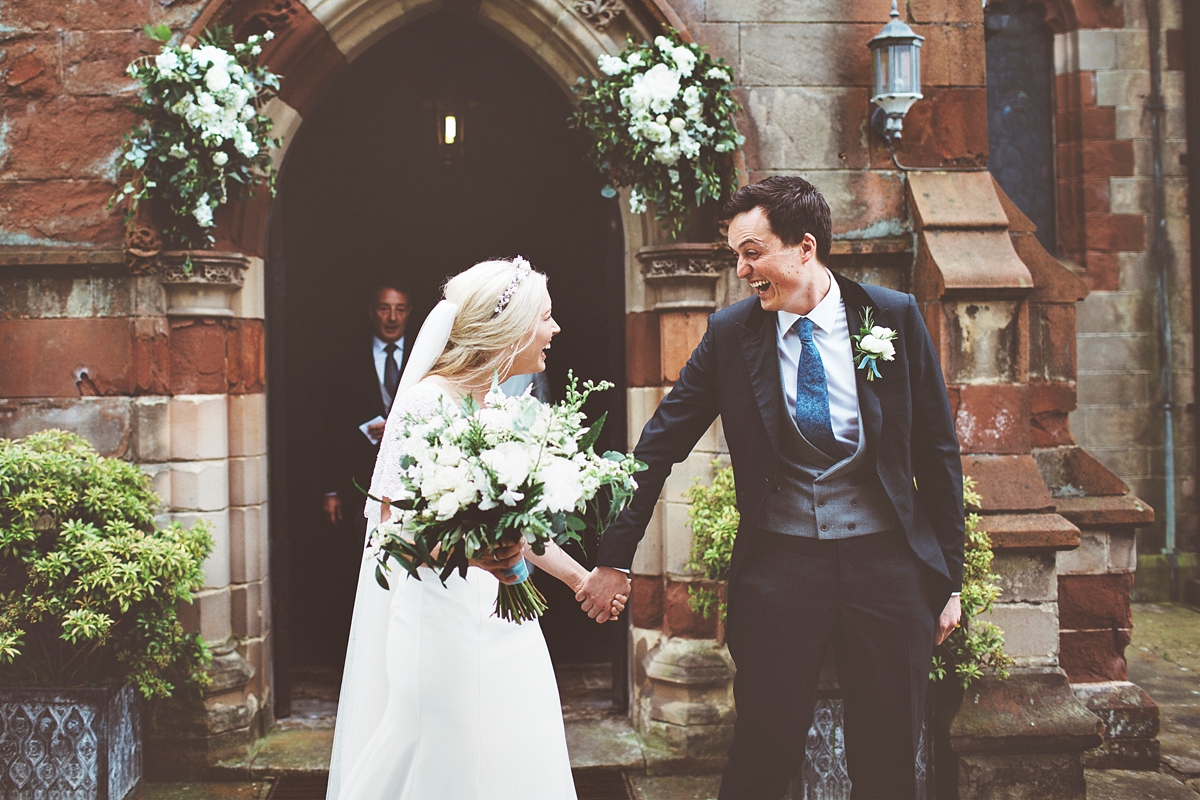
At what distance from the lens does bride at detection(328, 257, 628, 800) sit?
259 cm

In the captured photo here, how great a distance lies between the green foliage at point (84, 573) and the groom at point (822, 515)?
1.90m

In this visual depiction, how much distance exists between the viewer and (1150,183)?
317 inches

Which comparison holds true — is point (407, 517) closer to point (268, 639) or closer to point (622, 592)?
point (622, 592)

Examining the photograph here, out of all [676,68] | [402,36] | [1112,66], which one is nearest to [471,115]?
[402,36]

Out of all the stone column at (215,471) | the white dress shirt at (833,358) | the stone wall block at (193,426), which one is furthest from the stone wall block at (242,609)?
the white dress shirt at (833,358)

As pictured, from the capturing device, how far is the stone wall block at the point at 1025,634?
4.09 metres

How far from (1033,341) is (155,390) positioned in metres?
4.07

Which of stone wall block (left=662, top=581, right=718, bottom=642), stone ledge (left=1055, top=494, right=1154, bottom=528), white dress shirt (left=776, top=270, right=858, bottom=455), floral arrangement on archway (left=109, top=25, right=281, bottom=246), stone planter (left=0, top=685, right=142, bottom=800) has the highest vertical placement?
floral arrangement on archway (left=109, top=25, right=281, bottom=246)

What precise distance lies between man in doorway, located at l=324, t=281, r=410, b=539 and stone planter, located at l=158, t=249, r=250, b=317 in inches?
36.3

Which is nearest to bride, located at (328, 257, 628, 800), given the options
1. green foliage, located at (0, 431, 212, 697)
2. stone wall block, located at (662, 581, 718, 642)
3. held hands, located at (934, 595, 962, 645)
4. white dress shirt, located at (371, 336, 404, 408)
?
held hands, located at (934, 595, 962, 645)

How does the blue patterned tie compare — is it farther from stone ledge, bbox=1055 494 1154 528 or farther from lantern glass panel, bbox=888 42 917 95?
stone ledge, bbox=1055 494 1154 528

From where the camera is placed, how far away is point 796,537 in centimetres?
278

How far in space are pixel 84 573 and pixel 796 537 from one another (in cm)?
258

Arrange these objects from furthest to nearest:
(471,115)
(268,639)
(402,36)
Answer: (471,115) < (402,36) < (268,639)
